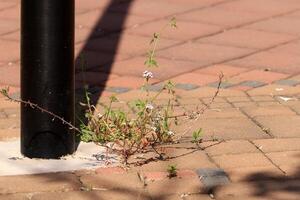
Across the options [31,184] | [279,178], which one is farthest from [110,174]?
[279,178]

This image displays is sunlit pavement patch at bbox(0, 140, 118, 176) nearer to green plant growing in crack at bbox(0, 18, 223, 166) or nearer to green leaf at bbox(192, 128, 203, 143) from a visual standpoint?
green plant growing in crack at bbox(0, 18, 223, 166)

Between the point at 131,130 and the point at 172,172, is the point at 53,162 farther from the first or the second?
the point at 172,172

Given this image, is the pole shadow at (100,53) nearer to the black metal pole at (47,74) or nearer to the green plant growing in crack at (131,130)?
the green plant growing in crack at (131,130)

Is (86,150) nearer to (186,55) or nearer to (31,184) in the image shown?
(31,184)

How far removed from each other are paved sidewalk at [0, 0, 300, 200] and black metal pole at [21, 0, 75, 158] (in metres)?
0.29

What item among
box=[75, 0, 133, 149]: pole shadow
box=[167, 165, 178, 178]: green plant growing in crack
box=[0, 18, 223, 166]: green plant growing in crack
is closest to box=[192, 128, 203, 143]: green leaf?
box=[0, 18, 223, 166]: green plant growing in crack

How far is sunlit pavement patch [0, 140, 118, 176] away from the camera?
13.7 ft

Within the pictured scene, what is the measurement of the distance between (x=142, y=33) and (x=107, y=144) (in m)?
2.94

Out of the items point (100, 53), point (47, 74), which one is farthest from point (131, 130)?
point (100, 53)

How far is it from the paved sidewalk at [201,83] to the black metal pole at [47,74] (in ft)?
0.94

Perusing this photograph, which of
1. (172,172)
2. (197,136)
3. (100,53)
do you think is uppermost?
(100,53)

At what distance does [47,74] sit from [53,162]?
45cm

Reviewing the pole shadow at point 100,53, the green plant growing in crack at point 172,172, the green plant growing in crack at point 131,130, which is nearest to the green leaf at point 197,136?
the green plant growing in crack at point 131,130

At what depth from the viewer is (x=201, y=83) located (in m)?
5.93
